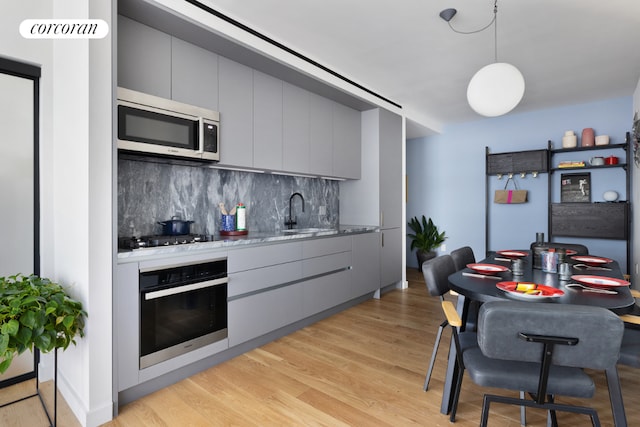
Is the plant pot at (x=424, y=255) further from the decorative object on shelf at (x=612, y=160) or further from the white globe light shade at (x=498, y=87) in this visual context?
the white globe light shade at (x=498, y=87)

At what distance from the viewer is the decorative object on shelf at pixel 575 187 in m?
4.70

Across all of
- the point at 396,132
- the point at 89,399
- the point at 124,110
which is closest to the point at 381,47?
the point at 396,132

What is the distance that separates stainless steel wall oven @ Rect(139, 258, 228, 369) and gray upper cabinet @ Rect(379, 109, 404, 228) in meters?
2.44

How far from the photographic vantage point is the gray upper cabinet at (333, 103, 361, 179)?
3.96m

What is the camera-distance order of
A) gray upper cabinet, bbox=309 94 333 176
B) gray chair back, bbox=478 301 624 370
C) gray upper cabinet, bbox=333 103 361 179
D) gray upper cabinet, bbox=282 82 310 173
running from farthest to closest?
gray upper cabinet, bbox=333 103 361 179
gray upper cabinet, bbox=309 94 333 176
gray upper cabinet, bbox=282 82 310 173
gray chair back, bbox=478 301 624 370

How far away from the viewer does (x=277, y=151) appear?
3195 mm

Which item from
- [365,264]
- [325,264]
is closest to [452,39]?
[325,264]

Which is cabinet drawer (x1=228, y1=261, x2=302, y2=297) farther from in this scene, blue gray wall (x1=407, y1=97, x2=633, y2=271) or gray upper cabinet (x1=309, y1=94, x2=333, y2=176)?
blue gray wall (x1=407, y1=97, x2=633, y2=271)

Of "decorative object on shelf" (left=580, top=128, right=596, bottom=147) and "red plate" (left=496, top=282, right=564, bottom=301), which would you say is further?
"decorative object on shelf" (left=580, top=128, right=596, bottom=147)

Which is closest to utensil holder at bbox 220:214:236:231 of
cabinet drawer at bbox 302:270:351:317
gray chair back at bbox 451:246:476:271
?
cabinet drawer at bbox 302:270:351:317

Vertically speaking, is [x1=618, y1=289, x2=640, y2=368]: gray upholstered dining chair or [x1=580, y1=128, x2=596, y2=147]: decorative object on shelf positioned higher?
[x1=580, y1=128, x2=596, y2=147]: decorative object on shelf

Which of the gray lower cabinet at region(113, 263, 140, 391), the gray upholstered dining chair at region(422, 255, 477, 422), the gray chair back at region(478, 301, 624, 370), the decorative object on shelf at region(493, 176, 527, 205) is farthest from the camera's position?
the decorative object on shelf at region(493, 176, 527, 205)

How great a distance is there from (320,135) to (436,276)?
217 centimetres

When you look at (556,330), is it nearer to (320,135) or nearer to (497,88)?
(497,88)
